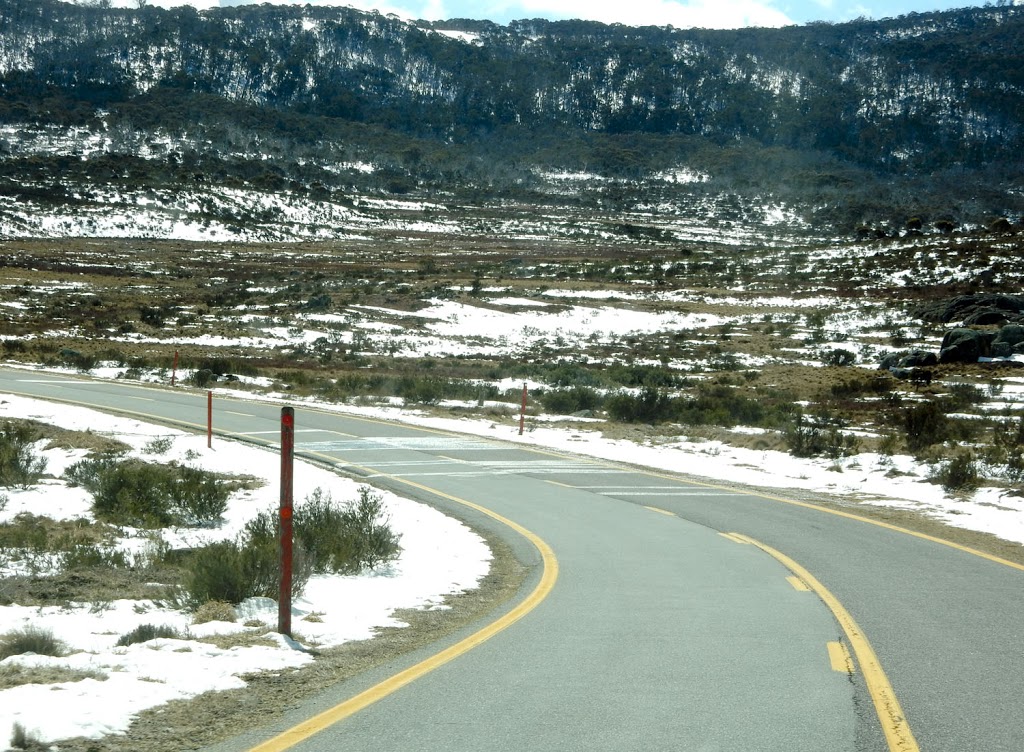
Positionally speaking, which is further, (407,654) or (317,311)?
(317,311)

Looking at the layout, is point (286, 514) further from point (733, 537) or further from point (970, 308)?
point (970, 308)

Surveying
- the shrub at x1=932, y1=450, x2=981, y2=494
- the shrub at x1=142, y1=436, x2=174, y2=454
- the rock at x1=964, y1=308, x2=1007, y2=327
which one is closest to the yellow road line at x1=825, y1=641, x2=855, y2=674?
the shrub at x1=932, y1=450, x2=981, y2=494

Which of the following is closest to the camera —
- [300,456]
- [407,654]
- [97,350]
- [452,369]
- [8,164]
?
[407,654]

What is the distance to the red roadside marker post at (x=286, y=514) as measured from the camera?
7.00 meters

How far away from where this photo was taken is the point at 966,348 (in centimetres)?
3703

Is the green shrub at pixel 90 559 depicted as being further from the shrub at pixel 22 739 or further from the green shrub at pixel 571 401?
the green shrub at pixel 571 401

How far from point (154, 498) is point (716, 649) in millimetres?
9681

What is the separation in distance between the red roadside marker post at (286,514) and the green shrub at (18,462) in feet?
33.8

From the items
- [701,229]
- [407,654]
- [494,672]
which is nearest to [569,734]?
[494,672]

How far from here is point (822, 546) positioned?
40.1 feet

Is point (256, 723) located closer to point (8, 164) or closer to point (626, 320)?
point (626, 320)

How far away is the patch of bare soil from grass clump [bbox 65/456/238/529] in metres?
6.13

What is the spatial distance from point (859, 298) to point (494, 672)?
5702 centimetres

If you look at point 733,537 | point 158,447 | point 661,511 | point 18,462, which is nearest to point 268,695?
point 733,537
